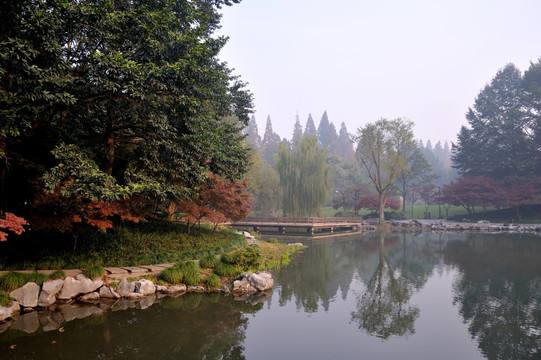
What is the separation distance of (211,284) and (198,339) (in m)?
Answer: 3.57

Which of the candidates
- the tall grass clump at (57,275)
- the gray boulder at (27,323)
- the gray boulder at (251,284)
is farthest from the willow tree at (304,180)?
the gray boulder at (27,323)

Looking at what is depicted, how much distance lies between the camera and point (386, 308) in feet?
27.7

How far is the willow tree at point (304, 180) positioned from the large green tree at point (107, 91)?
18062 millimetres

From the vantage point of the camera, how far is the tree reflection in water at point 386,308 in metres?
7.07

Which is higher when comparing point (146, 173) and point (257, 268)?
point (146, 173)

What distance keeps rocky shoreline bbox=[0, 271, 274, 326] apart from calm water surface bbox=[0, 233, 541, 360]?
0.36 ft

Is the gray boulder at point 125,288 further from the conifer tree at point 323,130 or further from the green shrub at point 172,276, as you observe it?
the conifer tree at point 323,130

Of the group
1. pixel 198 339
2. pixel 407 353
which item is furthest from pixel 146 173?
pixel 407 353

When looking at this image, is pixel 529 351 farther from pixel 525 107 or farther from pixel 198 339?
pixel 525 107

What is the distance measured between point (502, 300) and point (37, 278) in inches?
466

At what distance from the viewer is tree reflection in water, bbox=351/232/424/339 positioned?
23.2 ft

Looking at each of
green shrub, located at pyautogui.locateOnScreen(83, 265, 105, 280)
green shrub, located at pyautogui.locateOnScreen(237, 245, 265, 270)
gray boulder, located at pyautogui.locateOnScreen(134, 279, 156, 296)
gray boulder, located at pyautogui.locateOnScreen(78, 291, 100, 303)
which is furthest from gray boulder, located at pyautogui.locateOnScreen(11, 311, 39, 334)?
green shrub, located at pyautogui.locateOnScreen(237, 245, 265, 270)

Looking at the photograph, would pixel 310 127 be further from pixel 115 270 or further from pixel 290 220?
pixel 115 270

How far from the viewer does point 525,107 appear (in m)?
42.2
